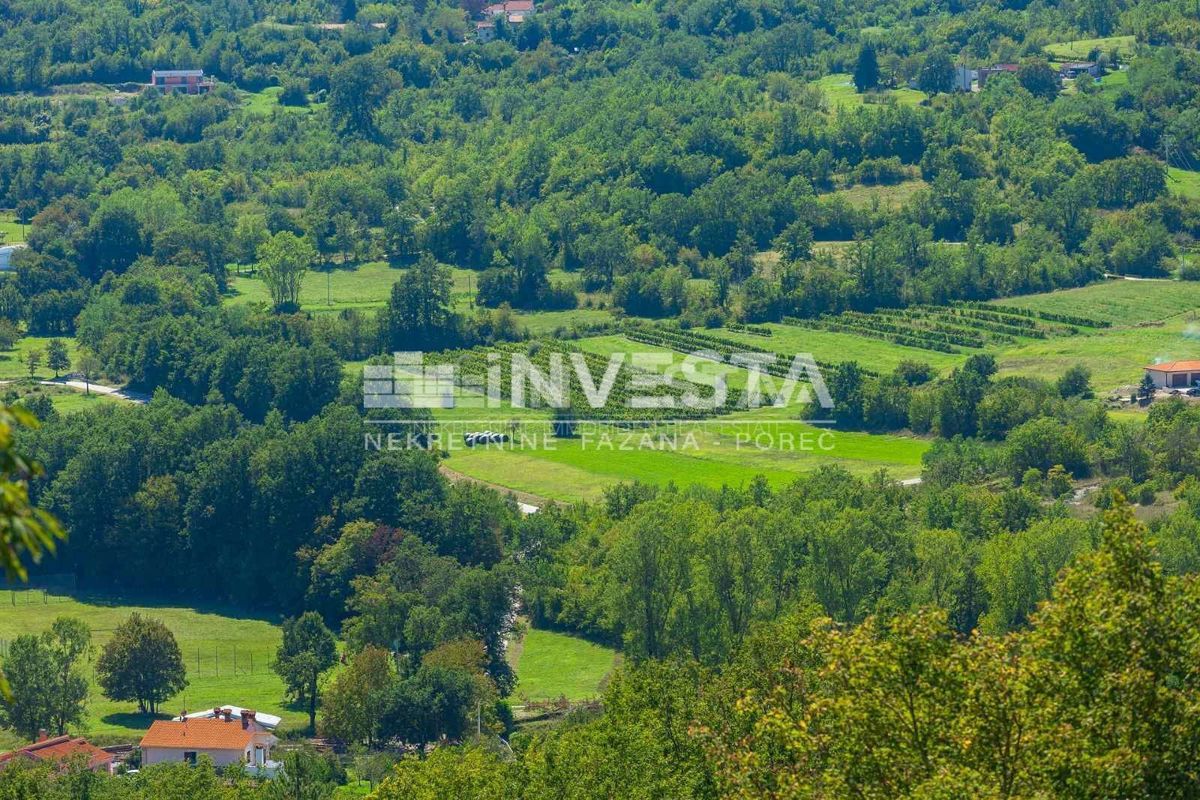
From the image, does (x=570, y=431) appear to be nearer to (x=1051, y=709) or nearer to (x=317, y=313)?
(x=317, y=313)

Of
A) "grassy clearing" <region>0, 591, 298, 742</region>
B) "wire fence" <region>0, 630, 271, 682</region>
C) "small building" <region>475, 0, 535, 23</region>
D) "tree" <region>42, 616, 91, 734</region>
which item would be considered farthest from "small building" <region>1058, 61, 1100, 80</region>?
"tree" <region>42, 616, 91, 734</region>

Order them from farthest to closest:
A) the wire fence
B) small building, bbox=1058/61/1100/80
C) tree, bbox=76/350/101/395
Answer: small building, bbox=1058/61/1100/80 → tree, bbox=76/350/101/395 → the wire fence

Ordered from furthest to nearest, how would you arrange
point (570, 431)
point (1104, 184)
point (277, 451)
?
point (1104, 184)
point (570, 431)
point (277, 451)

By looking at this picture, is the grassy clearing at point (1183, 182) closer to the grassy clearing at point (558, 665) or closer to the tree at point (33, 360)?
the tree at point (33, 360)

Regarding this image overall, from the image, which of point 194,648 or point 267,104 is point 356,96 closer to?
point 267,104

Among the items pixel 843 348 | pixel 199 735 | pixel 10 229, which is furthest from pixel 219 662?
pixel 10 229

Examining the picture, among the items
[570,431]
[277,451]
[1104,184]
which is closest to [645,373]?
[570,431]

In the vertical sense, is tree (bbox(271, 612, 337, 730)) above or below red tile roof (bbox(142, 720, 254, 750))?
above

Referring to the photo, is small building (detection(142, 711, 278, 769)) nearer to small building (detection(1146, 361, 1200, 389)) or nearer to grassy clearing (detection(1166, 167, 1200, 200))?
small building (detection(1146, 361, 1200, 389))
